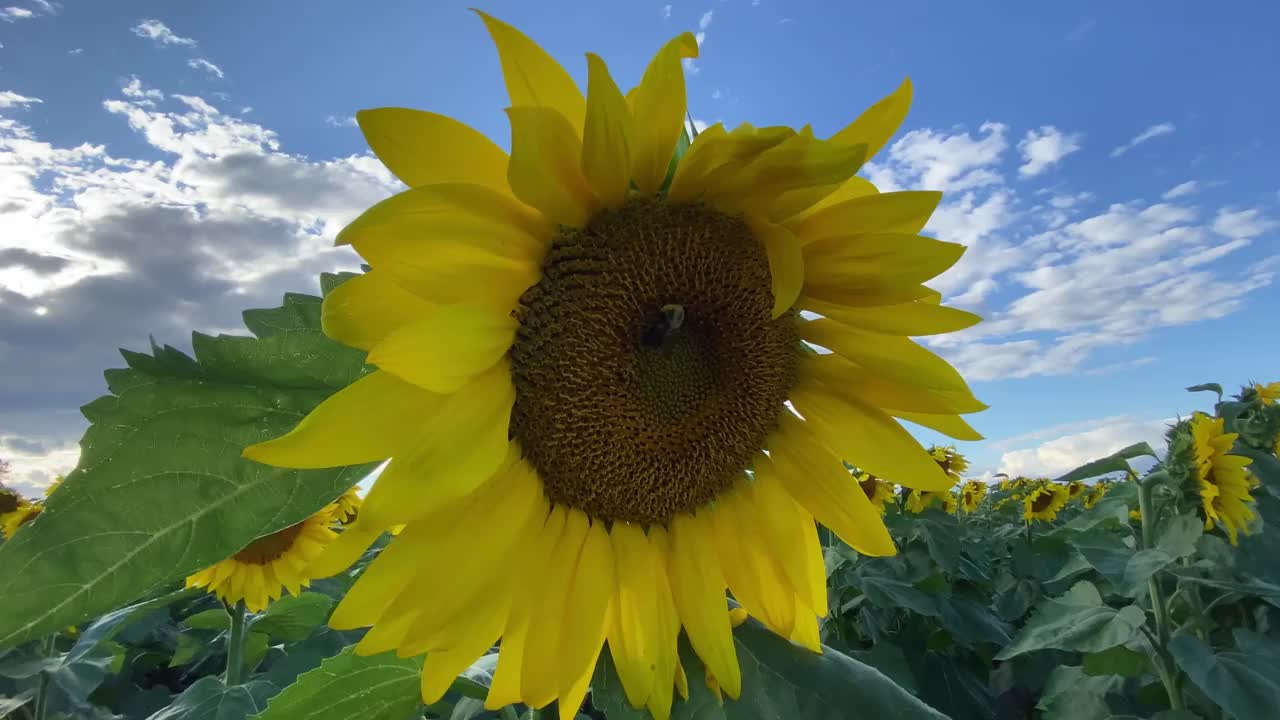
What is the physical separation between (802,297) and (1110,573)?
335 cm

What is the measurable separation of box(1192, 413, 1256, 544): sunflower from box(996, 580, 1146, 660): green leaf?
94 cm

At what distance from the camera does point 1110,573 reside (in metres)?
3.94

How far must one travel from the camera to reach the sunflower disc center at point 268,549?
398cm

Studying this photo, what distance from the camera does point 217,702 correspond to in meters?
2.94

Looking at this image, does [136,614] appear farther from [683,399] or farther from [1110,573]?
[1110,573]

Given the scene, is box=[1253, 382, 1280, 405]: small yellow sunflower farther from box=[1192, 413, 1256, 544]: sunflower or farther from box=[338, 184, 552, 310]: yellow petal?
box=[338, 184, 552, 310]: yellow petal

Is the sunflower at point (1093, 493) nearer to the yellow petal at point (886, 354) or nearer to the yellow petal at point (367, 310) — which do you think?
the yellow petal at point (886, 354)

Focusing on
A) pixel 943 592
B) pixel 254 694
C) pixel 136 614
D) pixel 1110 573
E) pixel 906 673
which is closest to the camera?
pixel 136 614

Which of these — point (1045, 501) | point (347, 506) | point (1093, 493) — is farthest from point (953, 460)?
point (347, 506)

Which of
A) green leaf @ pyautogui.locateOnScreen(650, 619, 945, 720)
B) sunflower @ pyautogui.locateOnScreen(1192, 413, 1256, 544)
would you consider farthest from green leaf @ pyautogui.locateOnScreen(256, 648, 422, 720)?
sunflower @ pyautogui.locateOnScreen(1192, 413, 1256, 544)

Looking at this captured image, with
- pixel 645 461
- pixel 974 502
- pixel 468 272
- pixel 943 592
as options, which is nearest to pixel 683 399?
pixel 645 461

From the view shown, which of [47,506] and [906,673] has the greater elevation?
[47,506]

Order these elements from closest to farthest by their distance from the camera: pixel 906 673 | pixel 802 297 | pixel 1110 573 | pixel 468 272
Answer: pixel 468 272
pixel 802 297
pixel 1110 573
pixel 906 673

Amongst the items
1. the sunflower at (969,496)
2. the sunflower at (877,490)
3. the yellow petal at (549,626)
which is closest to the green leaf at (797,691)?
the yellow petal at (549,626)
